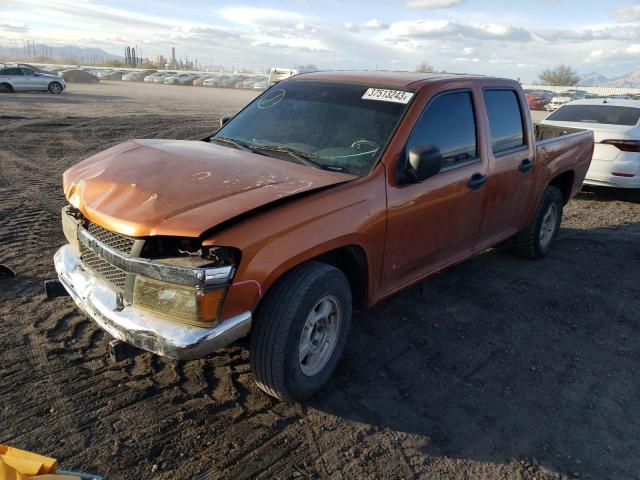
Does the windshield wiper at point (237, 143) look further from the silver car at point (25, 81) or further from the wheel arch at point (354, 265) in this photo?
the silver car at point (25, 81)

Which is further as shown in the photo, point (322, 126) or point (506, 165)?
point (506, 165)

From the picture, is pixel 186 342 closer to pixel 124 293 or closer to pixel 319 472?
pixel 124 293

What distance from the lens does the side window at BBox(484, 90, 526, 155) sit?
4.48m

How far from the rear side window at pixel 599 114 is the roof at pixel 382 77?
5.81m

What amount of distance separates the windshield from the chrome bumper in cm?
135

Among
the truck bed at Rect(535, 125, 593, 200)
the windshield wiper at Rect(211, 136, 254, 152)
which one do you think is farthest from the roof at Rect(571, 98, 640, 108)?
the windshield wiper at Rect(211, 136, 254, 152)

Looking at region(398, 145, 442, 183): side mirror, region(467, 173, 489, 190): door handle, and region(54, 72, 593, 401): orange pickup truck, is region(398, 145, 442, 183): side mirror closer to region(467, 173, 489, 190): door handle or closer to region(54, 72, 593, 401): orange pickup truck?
region(54, 72, 593, 401): orange pickup truck

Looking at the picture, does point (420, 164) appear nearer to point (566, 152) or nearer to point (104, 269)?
point (104, 269)

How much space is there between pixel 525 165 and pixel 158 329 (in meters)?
3.79

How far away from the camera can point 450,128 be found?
156 inches

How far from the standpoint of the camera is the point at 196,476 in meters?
2.55

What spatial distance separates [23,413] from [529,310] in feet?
13.0

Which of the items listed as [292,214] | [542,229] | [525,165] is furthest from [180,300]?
[542,229]

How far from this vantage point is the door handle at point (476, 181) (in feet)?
13.4
